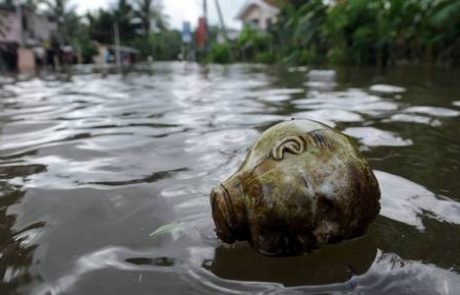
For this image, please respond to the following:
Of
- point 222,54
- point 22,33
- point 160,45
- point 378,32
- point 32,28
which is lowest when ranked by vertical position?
point 222,54

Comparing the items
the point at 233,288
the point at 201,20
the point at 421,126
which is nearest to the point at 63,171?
the point at 233,288

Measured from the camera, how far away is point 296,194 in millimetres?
1569

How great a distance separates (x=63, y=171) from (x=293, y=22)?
1765cm

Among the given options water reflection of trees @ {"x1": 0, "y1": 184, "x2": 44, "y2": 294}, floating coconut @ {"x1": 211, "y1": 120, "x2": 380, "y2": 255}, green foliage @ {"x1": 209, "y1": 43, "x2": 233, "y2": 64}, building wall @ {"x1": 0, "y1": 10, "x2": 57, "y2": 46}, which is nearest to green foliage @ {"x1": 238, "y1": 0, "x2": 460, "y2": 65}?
green foliage @ {"x1": 209, "y1": 43, "x2": 233, "y2": 64}

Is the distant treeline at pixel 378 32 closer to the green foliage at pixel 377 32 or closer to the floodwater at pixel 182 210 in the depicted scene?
the green foliage at pixel 377 32

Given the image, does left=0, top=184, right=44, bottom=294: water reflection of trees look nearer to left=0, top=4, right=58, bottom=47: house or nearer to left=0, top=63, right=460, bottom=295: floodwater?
left=0, top=63, right=460, bottom=295: floodwater

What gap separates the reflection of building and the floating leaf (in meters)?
22.5

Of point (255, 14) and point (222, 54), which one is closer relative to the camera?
point (222, 54)

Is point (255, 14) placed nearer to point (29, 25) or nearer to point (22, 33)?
point (29, 25)

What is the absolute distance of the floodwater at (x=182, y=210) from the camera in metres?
1.57

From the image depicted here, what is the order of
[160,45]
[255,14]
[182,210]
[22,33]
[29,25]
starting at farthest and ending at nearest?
[160,45] < [255,14] < [29,25] < [22,33] < [182,210]

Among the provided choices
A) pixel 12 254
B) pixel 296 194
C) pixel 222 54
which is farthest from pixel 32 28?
pixel 296 194

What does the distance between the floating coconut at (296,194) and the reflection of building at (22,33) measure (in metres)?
Result: 22.9

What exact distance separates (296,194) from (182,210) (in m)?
0.79
